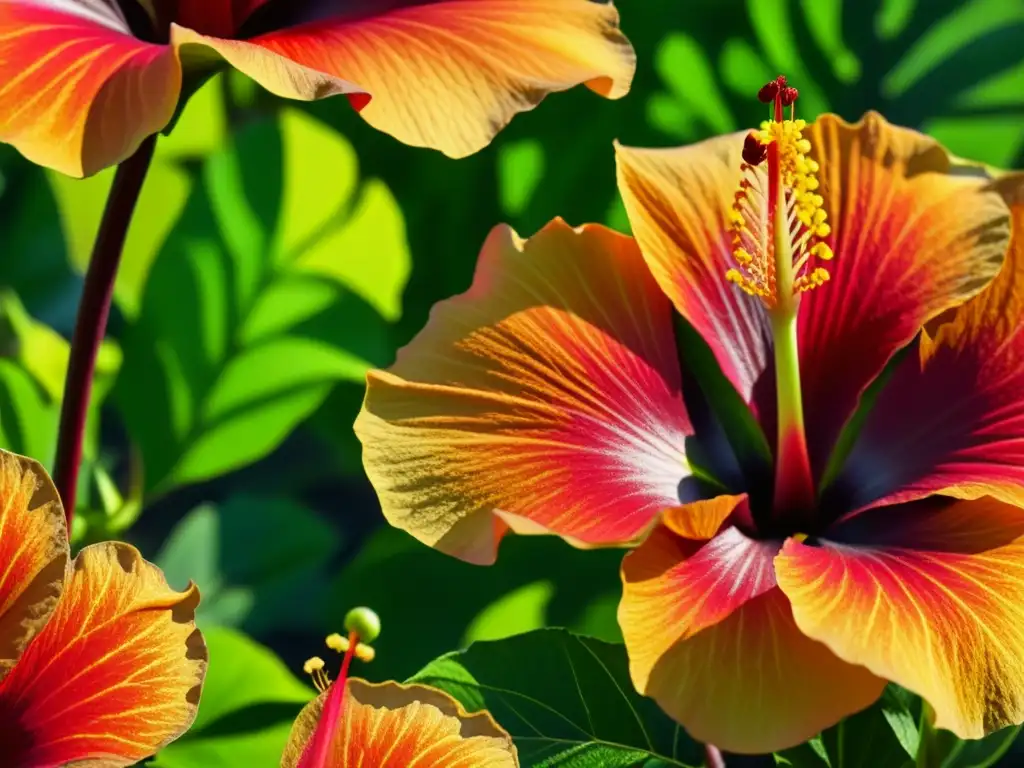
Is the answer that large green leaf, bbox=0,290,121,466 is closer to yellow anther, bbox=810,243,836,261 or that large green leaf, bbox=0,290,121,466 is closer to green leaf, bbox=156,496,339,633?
green leaf, bbox=156,496,339,633

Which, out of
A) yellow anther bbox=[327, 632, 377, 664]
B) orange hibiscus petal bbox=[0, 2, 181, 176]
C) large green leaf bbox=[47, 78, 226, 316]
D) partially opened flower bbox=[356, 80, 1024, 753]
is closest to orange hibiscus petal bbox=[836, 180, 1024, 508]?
partially opened flower bbox=[356, 80, 1024, 753]

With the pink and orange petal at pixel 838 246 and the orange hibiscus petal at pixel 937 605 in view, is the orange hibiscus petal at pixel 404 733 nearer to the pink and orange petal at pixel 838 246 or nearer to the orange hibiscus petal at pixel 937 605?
the orange hibiscus petal at pixel 937 605

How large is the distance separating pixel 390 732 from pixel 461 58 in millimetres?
270

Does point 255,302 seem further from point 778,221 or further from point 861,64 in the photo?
point 861,64

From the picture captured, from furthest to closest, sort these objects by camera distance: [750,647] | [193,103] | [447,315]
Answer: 1. [193,103]
2. [447,315]
3. [750,647]

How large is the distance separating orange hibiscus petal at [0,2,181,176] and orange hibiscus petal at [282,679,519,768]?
200 mm

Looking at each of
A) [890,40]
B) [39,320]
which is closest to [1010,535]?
[890,40]

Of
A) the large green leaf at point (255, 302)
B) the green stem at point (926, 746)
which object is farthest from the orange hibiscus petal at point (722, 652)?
the large green leaf at point (255, 302)

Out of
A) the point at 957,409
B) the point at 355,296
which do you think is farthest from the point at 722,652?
the point at 355,296

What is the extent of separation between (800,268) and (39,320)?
2.40 feet

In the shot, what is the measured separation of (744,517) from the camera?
56cm

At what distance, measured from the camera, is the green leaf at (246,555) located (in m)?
0.83

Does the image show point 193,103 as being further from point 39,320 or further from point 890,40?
point 890,40

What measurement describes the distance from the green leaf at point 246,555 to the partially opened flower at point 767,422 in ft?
1.08
